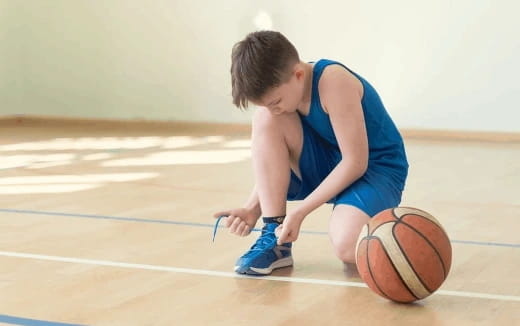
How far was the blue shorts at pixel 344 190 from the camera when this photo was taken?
194cm

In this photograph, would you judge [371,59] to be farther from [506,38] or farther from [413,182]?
[413,182]

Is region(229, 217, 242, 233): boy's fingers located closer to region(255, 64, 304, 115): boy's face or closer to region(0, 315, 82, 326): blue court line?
region(255, 64, 304, 115): boy's face

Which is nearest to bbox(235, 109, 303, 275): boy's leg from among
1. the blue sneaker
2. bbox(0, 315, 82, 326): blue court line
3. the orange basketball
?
the blue sneaker

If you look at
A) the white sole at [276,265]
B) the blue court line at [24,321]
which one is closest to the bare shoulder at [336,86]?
the white sole at [276,265]

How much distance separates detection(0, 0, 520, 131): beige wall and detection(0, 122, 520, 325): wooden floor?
1037 mm

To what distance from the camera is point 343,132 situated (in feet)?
6.16

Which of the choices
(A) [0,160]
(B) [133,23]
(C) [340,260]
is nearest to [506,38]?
(B) [133,23]

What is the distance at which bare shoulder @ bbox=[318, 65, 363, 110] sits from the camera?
190cm

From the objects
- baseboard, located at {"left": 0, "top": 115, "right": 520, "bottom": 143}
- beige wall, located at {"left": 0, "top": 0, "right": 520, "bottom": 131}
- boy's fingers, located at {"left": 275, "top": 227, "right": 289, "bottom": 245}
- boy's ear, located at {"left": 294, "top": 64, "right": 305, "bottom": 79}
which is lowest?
baseboard, located at {"left": 0, "top": 115, "right": 520, "bottom": 143}

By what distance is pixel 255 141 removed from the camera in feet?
6.59

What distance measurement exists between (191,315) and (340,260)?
1.83 ft

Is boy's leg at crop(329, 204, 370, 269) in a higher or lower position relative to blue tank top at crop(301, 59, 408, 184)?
lower

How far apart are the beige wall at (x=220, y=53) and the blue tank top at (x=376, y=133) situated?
3076 millimetres

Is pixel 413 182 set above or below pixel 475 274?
below
